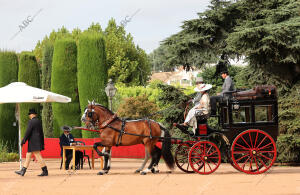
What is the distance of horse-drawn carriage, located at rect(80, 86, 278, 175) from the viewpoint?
1352 centimetres

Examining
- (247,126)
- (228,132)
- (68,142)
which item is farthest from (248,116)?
(68,142)

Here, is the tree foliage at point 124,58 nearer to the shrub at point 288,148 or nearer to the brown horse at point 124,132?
the shrub at point 288,148

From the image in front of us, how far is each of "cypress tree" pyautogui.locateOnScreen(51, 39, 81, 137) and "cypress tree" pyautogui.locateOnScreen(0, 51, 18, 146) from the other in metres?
2.39

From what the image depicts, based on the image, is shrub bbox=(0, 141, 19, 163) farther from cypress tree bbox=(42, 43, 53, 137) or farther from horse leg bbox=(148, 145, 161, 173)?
horse leg bbox=(148, 145, 161, 173)

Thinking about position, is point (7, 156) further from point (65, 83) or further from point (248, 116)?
point (248, 116)

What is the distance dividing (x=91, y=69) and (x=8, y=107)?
16.9 ft

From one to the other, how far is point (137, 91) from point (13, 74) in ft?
56.5

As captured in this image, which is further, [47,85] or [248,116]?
[47,85]

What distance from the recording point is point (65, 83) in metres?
25.8

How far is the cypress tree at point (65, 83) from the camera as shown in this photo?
84.2 feet

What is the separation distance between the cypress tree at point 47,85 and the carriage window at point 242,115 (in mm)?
15584

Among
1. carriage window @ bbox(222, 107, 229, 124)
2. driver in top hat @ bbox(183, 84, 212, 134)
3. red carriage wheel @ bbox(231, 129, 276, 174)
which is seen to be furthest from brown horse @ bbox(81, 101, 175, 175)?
red carriage wheel @ bbox(231, 129, 276, 174)

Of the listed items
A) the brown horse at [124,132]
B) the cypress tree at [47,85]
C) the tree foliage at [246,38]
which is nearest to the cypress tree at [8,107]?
the cypress tree at [47,85]

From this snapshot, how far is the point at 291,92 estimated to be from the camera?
20.3 m
